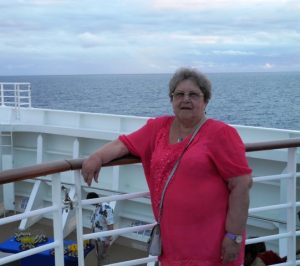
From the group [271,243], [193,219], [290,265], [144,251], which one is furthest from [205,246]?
[144,251]

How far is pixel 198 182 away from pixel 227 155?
16 centimetres

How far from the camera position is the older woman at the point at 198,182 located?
1.93 meters

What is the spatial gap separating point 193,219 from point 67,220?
5.90m

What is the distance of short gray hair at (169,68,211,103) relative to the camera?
2014 mm

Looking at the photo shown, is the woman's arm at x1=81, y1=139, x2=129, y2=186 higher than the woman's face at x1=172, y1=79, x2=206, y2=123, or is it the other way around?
the woman's face at x1=172, y1=79, x2=206, y2=123

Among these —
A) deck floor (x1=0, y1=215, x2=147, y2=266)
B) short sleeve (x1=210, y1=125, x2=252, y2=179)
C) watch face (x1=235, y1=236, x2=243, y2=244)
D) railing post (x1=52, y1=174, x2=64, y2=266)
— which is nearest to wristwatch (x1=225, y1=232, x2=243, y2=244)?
watch face (x1=235, y1=236, x2=243, y2=244)

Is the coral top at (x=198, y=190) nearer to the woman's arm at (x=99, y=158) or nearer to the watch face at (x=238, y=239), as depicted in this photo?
the watch face at (x=238, y=239)

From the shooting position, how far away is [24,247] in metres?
5.09

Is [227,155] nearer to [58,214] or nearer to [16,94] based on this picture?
[58,214]

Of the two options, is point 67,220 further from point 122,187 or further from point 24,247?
point 24,247

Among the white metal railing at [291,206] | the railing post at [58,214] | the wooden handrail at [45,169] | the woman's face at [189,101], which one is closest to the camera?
the wooden handrail at [45,169]

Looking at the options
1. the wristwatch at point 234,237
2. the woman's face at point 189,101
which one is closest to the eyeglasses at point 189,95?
the woman's face at point 189,101

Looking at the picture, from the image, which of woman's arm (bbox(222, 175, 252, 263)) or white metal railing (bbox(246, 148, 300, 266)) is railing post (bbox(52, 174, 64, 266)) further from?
white metal railing (bbox(246, 148, 300, 266))

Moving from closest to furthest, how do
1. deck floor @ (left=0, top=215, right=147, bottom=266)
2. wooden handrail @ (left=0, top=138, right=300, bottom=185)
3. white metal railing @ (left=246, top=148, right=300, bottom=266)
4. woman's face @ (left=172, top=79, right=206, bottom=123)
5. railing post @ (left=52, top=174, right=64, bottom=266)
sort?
1. wooden handrail @ (left=0, top=138, right=300, bottom=185)
2. woman's face @ (left=172, top=79, right=206, bottom=123)
3. railing post @ (left=52, top=174, right=64, bottom=266)
4. white metal railing @ (left=246, top=148, right=300, bottom=266)
5. deck floor @ (left=0, top=215, right=147, bottom=266)
